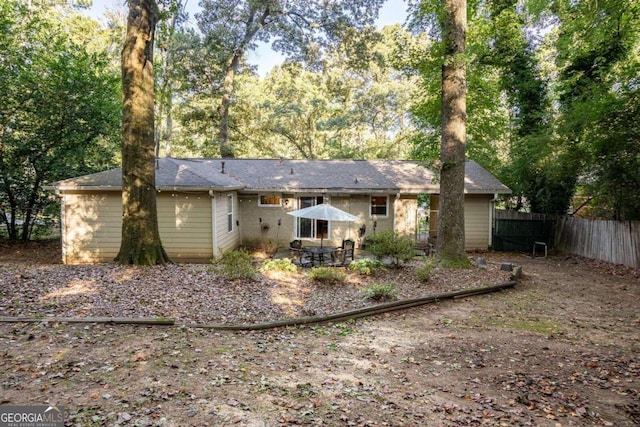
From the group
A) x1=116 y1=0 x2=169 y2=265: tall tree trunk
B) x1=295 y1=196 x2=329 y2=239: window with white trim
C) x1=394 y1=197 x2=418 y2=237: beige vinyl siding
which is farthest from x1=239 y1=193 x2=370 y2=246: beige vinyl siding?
x1=116 y1=0 x2=169 y2=265: tall tree trunk

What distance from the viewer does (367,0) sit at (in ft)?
59.0

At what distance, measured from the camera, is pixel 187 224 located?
11852 millimetres

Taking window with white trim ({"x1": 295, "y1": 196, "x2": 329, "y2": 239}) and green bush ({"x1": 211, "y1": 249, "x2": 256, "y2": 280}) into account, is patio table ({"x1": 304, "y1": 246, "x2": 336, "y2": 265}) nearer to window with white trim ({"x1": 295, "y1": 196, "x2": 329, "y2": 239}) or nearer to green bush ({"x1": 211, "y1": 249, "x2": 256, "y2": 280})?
green bush ({"x1": 211, "y1": 249, "x2": 256, "y2": 280})

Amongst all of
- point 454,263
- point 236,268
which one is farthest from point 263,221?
point 454,263

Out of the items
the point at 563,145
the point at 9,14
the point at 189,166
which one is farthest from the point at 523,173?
the point at 9,14

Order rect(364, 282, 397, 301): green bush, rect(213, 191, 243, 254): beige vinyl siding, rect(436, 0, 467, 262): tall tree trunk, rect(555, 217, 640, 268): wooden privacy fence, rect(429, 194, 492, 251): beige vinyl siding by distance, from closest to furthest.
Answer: rect(364, 282, 397, 301): green bush → rect(436, 0, 467, 262): tall tree trunk → rect(555, 217, 640, 268): wooden privacy fence → rect(213, 191, 243, 254): beige vinyl siding → rect(429, 194, 492, 251): beige vinyl siding

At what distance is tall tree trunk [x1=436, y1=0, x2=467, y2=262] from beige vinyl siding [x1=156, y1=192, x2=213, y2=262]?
7.46 metres

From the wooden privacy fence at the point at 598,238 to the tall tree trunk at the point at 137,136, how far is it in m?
13.7

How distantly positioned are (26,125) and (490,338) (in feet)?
58.0

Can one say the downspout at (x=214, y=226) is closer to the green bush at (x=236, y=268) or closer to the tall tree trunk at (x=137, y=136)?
the tall tree trunk at (x=137, y=136)

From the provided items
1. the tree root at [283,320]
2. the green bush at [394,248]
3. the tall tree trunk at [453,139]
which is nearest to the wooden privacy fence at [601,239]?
the tall tree trunk at [453,139]

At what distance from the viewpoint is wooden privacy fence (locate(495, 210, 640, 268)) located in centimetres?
1084

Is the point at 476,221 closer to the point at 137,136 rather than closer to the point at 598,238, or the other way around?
the point at 598,238

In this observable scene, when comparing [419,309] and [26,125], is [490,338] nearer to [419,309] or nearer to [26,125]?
[419,309]
